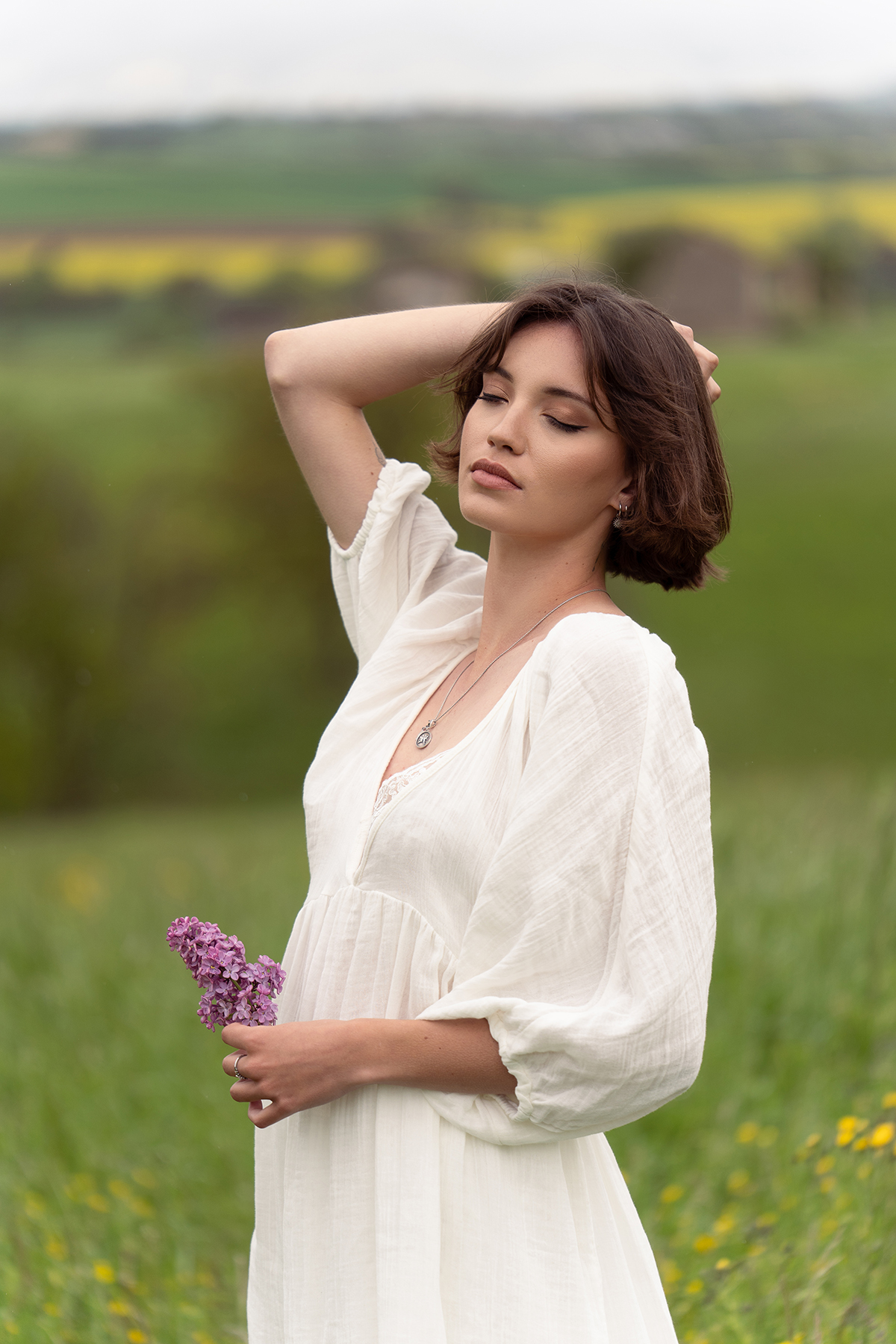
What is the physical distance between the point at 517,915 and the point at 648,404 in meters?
0.56

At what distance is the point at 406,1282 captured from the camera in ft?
4.60

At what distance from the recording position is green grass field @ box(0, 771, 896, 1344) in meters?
2.67

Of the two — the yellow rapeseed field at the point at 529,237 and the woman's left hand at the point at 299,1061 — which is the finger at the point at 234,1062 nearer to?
the woman's left hand at the point at 299,1061

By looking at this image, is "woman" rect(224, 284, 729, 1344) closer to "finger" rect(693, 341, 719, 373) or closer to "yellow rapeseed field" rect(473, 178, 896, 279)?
"finger" rect(693, 341, 719, 373)

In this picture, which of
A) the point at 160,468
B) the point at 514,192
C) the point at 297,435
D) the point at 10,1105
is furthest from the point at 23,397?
the point at 297,435

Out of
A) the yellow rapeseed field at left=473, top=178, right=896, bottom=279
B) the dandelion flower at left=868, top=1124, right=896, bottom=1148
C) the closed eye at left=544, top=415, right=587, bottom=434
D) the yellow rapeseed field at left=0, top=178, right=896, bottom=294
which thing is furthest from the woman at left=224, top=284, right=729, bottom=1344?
the yellow rapeseed field at left=473, top=178, right=896, bottom=279

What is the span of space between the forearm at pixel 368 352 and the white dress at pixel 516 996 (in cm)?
50

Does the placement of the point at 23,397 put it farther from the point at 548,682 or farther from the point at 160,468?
the point at 548,682

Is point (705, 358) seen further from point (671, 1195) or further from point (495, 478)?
point (671, 1195)

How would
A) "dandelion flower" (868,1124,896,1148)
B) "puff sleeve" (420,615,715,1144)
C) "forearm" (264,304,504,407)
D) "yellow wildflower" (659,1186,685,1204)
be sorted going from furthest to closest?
"yellow wildflower" (659,1186,685,1204) → "dandelion flower" (868,1124,896,1148) → "forearm" (264,304,504,407) → "puff sleeve" (420,615,715,1144)

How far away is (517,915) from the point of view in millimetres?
1383

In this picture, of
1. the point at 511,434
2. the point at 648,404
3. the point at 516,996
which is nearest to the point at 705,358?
the point at 648,404

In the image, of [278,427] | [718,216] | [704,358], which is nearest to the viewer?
[704,358]

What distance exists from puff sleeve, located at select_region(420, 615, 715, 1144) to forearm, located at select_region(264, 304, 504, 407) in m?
0.55
